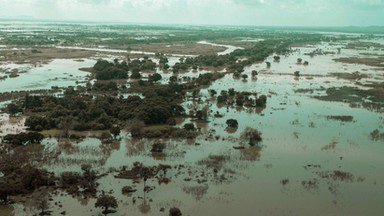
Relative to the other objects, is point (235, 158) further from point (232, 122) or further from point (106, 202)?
point (106, 202)

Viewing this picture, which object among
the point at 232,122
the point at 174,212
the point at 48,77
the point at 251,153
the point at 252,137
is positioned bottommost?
the point at 48,77

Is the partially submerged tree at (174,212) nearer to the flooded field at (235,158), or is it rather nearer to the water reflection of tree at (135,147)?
the flooded field at (235,158)

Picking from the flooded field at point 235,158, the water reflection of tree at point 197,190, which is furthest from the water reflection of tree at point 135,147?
the water reflection of tree at point 197,190

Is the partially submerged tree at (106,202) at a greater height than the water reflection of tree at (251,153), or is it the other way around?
the partially submerged tree at (106,202)

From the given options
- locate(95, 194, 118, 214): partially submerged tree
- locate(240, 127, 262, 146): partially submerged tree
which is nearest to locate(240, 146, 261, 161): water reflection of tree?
locate(240, 127, 262, 146): partially submerged tree

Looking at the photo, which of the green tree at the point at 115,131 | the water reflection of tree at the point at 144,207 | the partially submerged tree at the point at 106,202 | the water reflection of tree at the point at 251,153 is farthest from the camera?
the green tree at the point at 115,131

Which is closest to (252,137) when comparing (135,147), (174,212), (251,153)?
(251,153)

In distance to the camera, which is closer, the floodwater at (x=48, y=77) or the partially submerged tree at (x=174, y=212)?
the partially submerged tree at (x=174, y=212)

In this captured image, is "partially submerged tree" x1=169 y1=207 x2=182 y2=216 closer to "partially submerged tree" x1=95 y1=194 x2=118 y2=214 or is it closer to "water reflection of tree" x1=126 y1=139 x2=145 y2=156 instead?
"partially submerged tree" x1=95 y1=194 x2=118 y2=214
